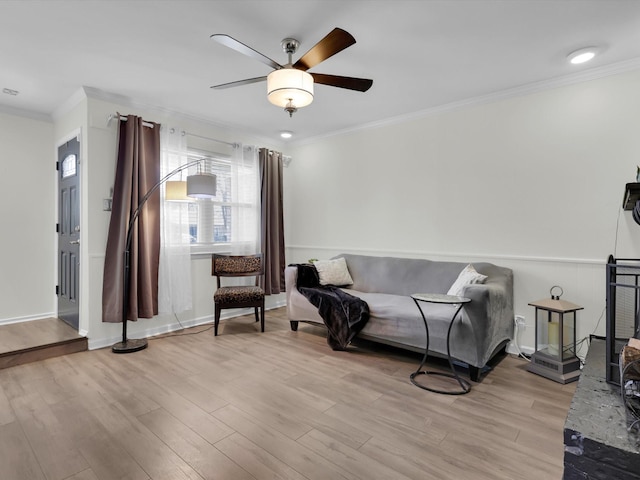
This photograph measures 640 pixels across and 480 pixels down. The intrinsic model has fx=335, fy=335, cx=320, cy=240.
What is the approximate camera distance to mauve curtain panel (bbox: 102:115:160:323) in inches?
137

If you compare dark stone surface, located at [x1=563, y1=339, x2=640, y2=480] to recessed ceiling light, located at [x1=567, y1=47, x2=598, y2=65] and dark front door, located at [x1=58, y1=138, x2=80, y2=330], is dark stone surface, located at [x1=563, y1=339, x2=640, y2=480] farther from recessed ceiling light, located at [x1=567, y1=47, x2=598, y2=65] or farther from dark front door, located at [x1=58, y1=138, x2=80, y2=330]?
dark front door, located at [x1=58, y1=138, x2=80, y2=330]

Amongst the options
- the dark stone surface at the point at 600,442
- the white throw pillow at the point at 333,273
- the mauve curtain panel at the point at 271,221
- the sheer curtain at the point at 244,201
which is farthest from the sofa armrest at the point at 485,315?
the sheer curtain at the point at 244,201

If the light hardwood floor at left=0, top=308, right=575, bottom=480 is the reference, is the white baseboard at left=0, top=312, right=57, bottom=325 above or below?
above

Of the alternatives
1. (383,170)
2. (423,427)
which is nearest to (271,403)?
(423,427)

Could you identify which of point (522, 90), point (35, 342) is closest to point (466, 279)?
point (522, 90)

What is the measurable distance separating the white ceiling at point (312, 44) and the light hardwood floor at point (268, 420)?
2.61 metres

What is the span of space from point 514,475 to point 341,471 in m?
0.83

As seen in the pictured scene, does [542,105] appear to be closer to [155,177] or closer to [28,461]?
[155,177]

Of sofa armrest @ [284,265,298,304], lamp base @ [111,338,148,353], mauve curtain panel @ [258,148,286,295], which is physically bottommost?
lamp base @ [111,338,148,353]

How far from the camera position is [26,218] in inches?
157

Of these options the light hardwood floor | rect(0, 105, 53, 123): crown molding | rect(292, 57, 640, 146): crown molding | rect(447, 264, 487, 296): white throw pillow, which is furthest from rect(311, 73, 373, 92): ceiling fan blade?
rect(0, 105, 53, 123): crown molding

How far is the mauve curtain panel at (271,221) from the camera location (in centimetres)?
479

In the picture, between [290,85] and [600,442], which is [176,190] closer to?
[290,85]

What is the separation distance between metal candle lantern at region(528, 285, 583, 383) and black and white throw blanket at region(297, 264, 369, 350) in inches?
59.2
